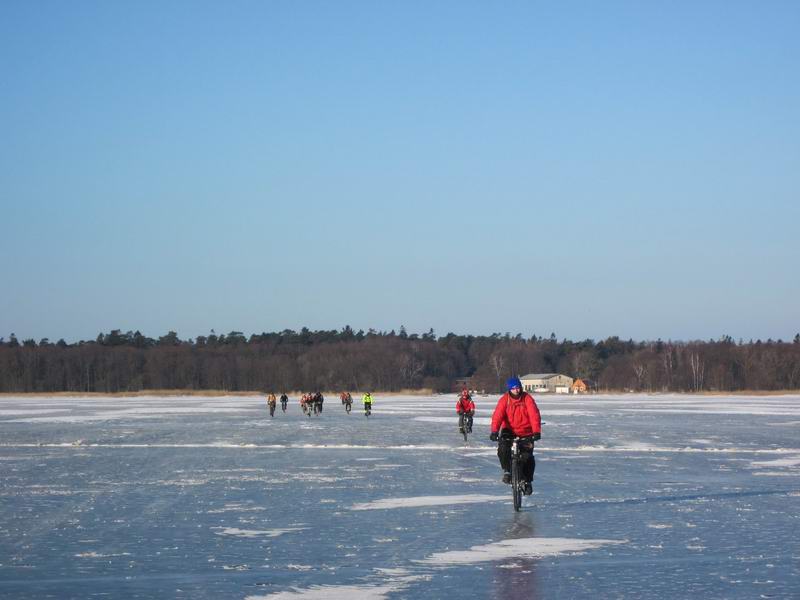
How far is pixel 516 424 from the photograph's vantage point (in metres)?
13.4

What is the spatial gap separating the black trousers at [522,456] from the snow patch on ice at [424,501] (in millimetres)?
1110

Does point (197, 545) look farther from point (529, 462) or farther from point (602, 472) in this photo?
point (602, 472)

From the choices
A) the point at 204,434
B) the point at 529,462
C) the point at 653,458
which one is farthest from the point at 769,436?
the point at 529,462

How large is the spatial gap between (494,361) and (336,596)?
616 feet

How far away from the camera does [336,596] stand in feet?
26.1

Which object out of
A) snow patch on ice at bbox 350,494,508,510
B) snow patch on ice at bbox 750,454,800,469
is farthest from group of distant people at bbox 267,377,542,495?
snow patch on ice at bbox 750,454,800,469

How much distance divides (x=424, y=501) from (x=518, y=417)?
1.89 m

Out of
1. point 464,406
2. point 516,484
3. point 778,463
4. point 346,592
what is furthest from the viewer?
point 464,406

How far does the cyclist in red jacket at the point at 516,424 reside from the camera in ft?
43.7

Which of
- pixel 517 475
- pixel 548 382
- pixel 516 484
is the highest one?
pixel 548 382

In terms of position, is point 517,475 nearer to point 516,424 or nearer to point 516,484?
point 516,484

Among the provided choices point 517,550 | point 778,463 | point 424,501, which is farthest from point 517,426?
point 778,463

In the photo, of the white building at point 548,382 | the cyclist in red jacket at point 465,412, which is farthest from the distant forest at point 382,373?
the cyclist in red jacket at point 465,412

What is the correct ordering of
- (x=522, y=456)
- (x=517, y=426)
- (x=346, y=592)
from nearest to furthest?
(x=346, y=592)
(x=522, y=456)
(x=517, y=426)
